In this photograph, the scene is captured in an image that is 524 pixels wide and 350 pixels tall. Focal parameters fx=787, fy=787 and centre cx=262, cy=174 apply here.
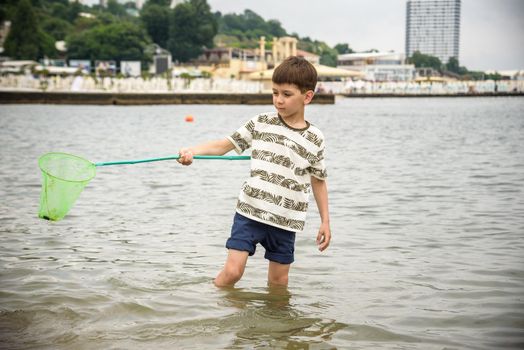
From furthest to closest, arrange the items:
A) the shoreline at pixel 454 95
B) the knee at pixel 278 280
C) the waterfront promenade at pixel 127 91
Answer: the shoreline at pixel 454 95 → the waterfront promenade at pixel 127 91 → the knee at pixel 278 280

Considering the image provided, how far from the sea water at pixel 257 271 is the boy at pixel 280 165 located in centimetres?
57

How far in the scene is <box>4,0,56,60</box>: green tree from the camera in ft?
394

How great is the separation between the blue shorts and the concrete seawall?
5314 centimetres

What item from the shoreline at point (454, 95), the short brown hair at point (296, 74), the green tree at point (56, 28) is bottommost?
the shoreline at point (454, 95)

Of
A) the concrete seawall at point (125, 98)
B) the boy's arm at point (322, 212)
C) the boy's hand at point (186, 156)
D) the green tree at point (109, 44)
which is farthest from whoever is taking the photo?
the green tree at point (109, 44)

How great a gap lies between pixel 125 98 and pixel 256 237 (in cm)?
A: 5687

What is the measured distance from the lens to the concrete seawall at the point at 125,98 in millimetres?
56219

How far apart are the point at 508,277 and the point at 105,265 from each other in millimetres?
3283

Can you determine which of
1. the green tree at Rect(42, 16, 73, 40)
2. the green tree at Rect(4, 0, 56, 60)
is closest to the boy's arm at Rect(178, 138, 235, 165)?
the green tree at Rect(4, 0, 56, 60)

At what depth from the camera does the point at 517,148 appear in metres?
21.6

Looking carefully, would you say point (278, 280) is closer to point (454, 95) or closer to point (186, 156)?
point (186, 156)

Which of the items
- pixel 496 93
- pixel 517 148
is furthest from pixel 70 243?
pixel 496 93

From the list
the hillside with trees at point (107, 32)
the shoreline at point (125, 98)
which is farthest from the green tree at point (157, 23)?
the shoreline at point (125, 98)

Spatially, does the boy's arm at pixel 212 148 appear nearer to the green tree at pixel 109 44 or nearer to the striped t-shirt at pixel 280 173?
the striped t-shirt at pixel 280 173
